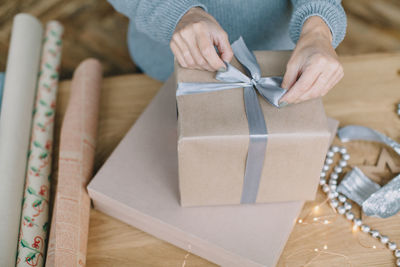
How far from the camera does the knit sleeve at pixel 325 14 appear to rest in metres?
0.69

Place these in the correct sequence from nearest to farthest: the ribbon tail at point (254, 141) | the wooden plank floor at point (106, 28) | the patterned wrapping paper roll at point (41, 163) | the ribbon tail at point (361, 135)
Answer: the ribbon tail at point (254, 141), the patterned wrapping paper roll at point (41, 163), the ribbon tail at point (361, 135), the wooden plank floor at point (106, 28)

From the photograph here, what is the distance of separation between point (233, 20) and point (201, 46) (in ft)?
0.96

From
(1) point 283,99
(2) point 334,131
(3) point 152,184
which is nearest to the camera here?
(1) point 283,99

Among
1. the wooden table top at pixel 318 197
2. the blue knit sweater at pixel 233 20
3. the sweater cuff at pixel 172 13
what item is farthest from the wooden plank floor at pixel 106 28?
the sweater cuff at pixel 172 13

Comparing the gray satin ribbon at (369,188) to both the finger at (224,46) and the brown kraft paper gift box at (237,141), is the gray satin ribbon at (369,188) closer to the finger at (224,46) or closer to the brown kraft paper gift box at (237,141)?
the brown kraft paper gift box at (237,141)

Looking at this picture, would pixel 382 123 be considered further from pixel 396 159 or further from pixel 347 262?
pixel 347 262

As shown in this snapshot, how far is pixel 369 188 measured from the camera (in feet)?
2.44

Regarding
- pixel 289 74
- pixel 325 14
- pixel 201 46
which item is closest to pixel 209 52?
pixel 201 46

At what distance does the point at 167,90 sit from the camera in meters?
0.84

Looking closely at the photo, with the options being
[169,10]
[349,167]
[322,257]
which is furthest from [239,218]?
[169,10]

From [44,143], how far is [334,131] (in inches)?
24.8

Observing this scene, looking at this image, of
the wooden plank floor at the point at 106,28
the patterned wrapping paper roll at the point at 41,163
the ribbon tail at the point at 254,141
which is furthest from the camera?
the wooden plank floor at the point at 106,28

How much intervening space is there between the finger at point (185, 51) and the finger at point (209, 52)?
0.07ft

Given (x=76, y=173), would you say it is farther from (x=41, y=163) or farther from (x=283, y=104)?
(x=283, y=104)
